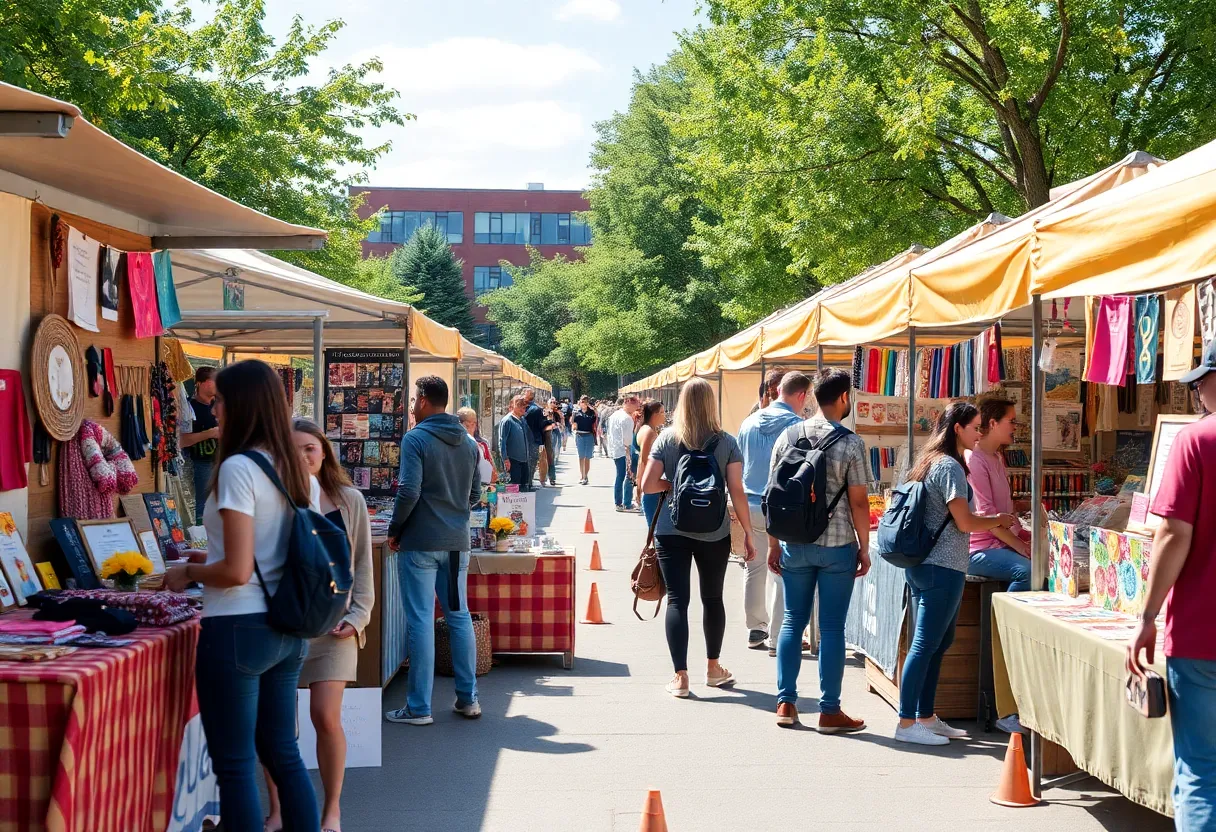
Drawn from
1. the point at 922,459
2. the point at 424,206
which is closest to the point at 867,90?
the point at 922,459

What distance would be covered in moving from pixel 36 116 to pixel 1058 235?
3.99m

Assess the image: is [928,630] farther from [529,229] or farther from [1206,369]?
[529,229]

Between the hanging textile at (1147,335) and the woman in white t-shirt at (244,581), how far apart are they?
410 cm

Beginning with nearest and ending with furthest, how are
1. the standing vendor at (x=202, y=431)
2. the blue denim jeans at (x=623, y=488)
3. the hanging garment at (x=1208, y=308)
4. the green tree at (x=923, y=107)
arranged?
the hanging garment at (x=1208, y=308)
the standing vendor at (x=202, y=431)
the green tree at (x=923, y=107)
the blue denim jeans at (x=623, y=488)

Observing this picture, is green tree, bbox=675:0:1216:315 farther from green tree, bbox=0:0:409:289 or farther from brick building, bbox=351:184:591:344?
brick building, bbox=351:184:591:344

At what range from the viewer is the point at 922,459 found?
6484 mm

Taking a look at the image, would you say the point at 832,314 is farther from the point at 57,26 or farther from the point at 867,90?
the point at 867,90

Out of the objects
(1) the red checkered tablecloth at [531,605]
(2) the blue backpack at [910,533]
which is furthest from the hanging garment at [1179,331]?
(1) the red checkered tablecloth at [531,605]

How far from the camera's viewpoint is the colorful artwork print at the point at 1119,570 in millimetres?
5148

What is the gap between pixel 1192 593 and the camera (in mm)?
3654

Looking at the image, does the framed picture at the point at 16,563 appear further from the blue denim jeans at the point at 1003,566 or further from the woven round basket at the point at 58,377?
the blue denim jeans at the point at 1003,566

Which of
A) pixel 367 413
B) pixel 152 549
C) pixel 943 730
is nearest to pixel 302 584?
pixel 152 549

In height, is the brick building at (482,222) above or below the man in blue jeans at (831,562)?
above

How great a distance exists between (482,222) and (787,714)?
76.3 metres
